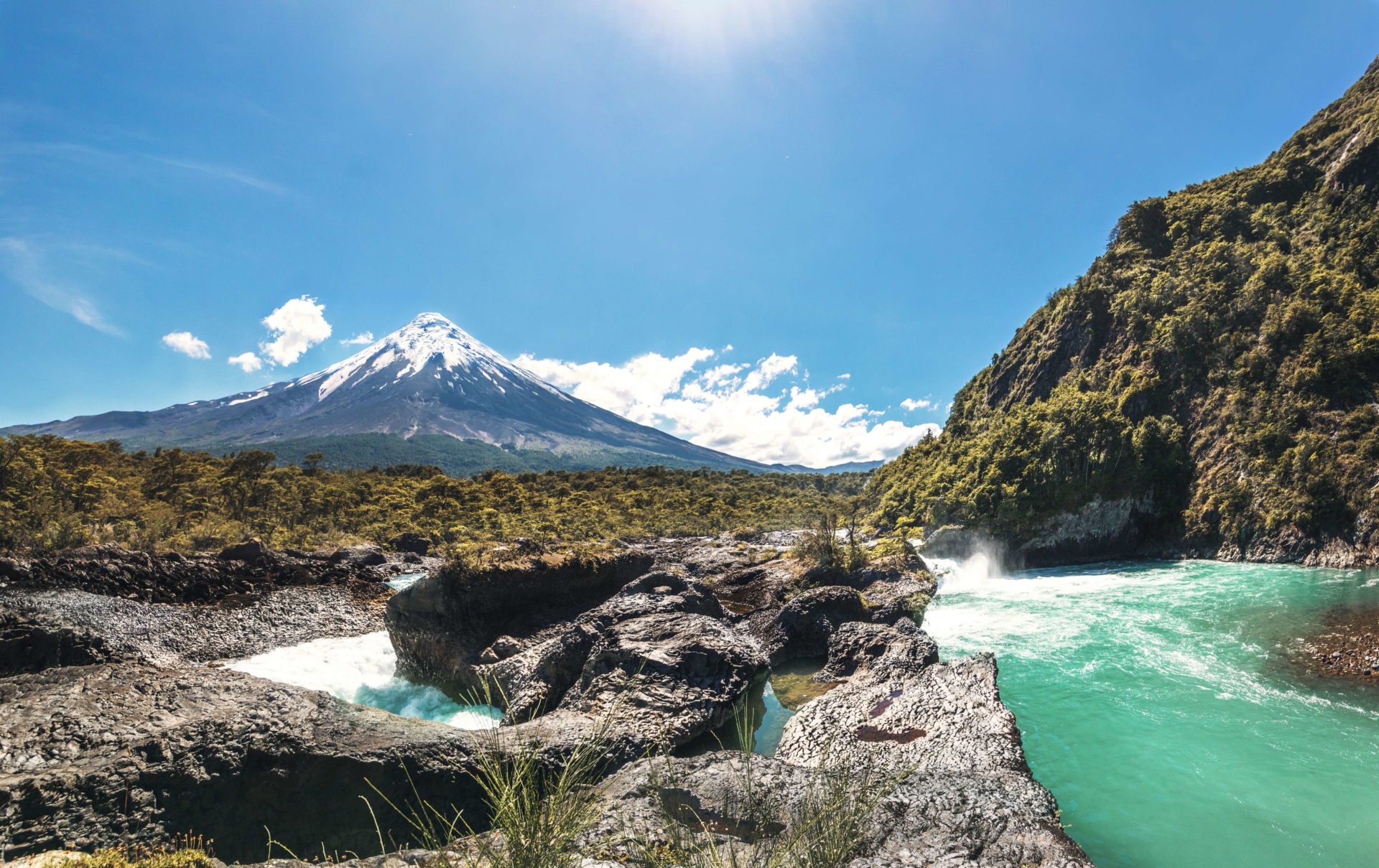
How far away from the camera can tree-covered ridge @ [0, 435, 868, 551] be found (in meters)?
21.2

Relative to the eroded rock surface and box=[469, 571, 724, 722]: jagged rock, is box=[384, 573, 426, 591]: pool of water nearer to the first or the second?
the eroded rock surface

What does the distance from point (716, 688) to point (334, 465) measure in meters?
148

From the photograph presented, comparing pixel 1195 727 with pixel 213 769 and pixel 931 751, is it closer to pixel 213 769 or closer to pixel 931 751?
pixel 931 751

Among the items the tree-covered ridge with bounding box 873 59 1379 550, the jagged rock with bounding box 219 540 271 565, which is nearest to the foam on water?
the jagged rock with bounding box 219 540 271 565

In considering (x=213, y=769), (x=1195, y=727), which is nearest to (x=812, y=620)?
(x=1195, y=727)

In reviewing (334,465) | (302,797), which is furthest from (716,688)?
(334,465)

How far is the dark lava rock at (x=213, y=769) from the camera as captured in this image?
4918mm

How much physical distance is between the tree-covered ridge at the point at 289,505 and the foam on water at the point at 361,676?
11.2 metres

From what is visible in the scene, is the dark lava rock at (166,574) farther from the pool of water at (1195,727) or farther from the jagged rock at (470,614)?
the pool of water at (1195,727)

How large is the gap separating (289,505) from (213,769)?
1533 inches

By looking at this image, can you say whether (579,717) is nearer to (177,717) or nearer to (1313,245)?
(177,717)

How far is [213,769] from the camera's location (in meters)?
5.50

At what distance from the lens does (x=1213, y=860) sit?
5.97m

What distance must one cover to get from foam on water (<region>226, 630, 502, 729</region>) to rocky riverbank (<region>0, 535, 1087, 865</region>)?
22.8 inches
